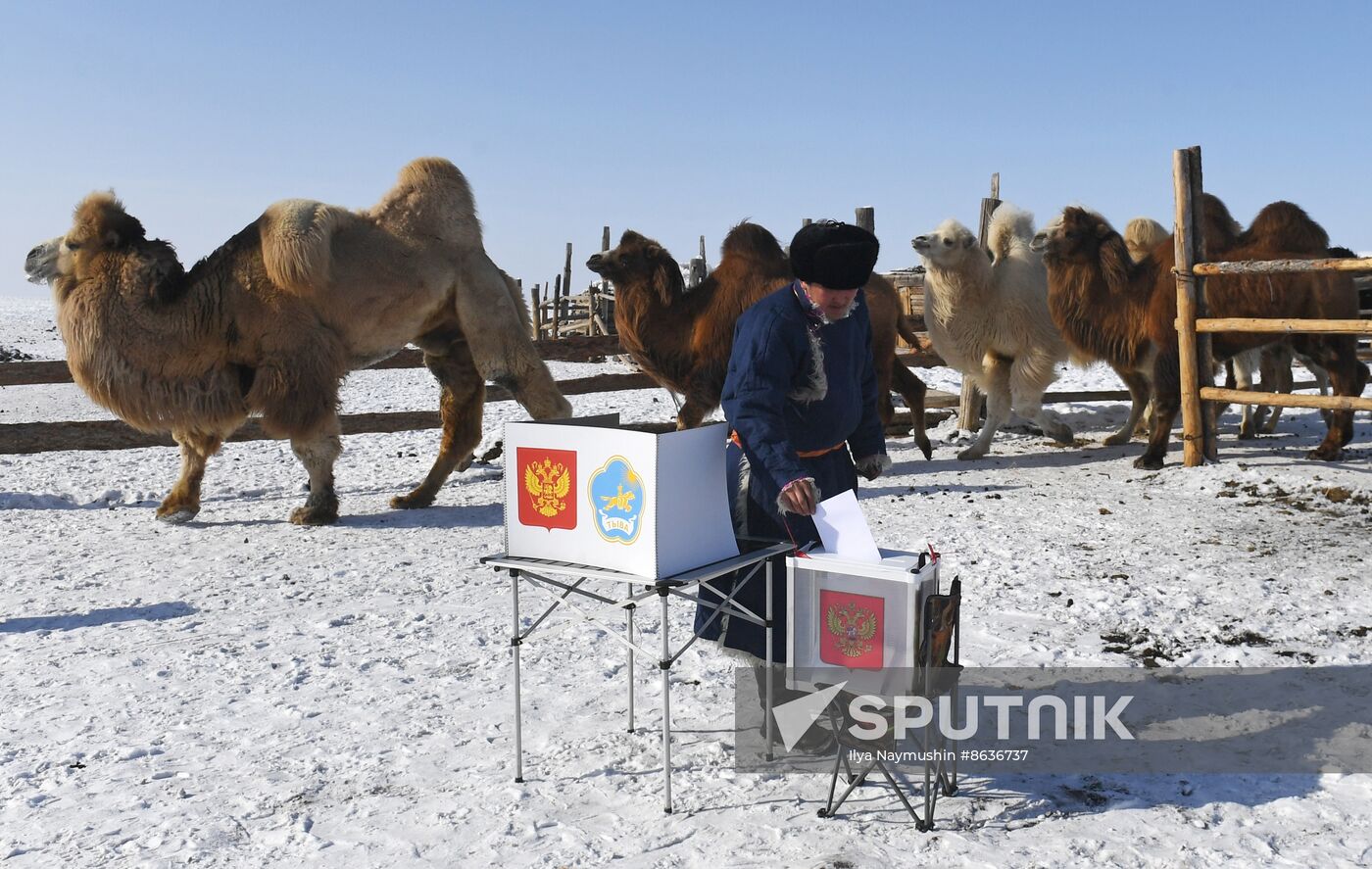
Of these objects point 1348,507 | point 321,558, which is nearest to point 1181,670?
point 1348,507

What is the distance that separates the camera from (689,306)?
340 inches

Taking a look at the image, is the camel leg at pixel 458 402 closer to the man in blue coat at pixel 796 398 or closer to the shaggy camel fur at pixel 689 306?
the shaggy camel fur at pixel 689 306

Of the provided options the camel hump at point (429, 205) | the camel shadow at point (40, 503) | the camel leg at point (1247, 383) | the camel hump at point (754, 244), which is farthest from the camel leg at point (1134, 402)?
the camel shadow at point (40, 503)

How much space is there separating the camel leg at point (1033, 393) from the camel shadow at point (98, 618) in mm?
6894

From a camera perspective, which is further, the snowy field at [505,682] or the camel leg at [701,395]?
the camel leg at [701,395]

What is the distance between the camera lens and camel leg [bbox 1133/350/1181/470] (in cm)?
834

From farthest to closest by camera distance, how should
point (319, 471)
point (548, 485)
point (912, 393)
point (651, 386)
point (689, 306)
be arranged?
point (651, 386) → point (912, 393) → point (689, 306) → point (319, 471) → point (548, 485)

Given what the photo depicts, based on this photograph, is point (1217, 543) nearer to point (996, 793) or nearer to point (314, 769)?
point (996, 793)

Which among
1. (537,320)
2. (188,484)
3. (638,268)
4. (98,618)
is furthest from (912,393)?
Answer: (537,320)

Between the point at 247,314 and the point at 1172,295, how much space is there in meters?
6.59

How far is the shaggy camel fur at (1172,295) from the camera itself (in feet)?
26.3

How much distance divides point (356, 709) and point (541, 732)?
0.71 m

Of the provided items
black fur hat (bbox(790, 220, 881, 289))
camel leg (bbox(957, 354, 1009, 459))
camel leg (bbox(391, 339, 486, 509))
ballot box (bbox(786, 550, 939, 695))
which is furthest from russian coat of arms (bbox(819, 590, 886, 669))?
camel leg (bbox(957, 354, 1009, 459))

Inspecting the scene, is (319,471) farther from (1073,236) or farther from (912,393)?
(1073,236)
